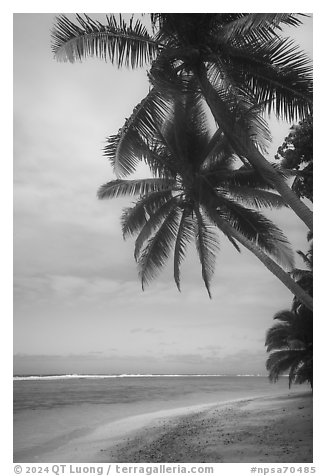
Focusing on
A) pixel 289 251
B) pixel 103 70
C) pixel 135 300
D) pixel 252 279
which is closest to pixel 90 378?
pixel 135 300

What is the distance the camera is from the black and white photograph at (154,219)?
403cm

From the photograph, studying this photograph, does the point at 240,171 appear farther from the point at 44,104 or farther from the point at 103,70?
the point at 44,104

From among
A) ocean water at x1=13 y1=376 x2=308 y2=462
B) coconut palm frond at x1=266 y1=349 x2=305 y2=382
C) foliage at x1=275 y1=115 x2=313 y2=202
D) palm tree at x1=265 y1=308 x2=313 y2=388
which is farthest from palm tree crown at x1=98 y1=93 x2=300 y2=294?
coconut palm frond at x1=266 y1=349 x2=305 y2=382

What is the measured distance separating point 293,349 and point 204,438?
463 centimetres

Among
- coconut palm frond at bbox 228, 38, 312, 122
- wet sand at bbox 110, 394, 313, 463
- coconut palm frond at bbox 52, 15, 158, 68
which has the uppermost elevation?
coconut palm frond at bbox 52, 15, 158, 68

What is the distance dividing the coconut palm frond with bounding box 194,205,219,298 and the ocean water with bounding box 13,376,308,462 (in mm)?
1175

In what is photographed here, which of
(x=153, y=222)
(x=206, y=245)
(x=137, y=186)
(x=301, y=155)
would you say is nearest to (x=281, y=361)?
(x=206, y=245)

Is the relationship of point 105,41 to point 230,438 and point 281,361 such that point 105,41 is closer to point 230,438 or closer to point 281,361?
point 230,438

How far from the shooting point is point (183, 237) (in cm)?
581

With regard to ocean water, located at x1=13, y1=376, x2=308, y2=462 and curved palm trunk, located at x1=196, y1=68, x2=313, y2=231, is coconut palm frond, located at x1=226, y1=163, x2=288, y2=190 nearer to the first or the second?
curved palm trunk, located at x1=196, y1=68, x2=313, y2=231

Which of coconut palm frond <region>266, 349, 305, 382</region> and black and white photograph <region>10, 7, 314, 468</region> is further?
coconut palm frond <region>266, 349, 305, 382</region>

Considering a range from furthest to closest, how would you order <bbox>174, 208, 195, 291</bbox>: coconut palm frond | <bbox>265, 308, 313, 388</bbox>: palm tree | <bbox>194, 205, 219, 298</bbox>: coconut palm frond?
<bbox>265, 308, 313, 388</bbox>: palm tree < <bbox>174, 208, 195, 291</bbox>: coconut palm frond < <bbox>194, 205, 219, 298</bbox>: coconut palm frond

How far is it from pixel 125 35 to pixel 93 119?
86cm

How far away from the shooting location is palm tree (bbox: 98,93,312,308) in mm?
5160
